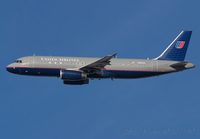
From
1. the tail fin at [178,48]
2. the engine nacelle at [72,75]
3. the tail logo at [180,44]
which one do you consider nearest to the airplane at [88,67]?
the engine nacelle at [72,75]

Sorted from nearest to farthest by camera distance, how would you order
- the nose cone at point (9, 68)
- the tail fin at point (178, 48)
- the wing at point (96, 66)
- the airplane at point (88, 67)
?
the wing at point (96, 66) → the airplane at point (88, 67) → the nose cone at point (9, 68) → the tail fin at point (178, 48)

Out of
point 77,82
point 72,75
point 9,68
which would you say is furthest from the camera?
point 77,82

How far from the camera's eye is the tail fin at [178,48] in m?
63.3

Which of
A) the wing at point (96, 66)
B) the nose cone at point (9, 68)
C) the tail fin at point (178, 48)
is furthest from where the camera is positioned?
the tail fin at point (178, 48)

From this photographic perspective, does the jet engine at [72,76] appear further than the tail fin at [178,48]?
No

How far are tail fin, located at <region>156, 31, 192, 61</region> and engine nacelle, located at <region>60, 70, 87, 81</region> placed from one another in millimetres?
15586

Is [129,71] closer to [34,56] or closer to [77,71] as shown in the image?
[77,71]

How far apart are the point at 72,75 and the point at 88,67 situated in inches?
120

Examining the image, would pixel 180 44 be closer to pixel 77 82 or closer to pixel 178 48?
pixel 178 48

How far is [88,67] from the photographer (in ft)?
188

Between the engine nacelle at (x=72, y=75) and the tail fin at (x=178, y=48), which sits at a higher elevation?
the tail fin at (x=178, y=48)

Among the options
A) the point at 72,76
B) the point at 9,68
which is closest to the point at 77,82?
the point at 72,76

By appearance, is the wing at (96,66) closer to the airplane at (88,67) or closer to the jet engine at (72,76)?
the airplane at (88,67)

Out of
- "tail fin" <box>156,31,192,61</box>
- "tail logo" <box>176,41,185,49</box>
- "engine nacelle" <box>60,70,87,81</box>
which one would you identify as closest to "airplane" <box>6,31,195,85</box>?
"engine nacelle" <box>60,70,87,81</box>
